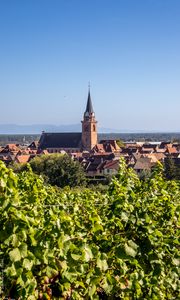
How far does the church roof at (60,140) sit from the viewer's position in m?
103

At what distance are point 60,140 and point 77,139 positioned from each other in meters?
4.56

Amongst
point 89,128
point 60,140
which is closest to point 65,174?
point 89,128

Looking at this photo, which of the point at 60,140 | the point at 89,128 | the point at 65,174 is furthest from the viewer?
the point at 60,140

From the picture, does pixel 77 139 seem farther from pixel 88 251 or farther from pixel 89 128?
pixel 88 251

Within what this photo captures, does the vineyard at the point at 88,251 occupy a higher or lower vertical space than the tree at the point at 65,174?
higher

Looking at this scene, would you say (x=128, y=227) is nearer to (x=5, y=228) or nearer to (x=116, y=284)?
(x=116, y=284)

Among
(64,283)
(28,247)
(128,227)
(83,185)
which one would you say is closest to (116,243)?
(128,227)

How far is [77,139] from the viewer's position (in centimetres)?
10294

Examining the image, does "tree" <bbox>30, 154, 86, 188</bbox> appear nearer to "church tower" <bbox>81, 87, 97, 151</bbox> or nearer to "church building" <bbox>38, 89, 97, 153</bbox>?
"church tower" <bbox>81, 87, 97, 151</bbox>

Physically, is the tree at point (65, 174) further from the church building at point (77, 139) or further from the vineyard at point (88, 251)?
the church building at point (77, 139)

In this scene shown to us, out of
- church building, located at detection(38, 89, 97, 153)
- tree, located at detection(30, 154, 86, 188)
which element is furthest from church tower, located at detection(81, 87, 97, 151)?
tree, located at detection(30, 154, 86, 188)

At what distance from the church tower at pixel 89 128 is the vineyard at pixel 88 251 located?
307ft

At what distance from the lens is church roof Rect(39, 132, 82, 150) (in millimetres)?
103062

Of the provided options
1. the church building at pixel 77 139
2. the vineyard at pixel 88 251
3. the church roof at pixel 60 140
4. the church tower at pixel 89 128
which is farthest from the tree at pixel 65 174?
the church roof at pixel 60 140
